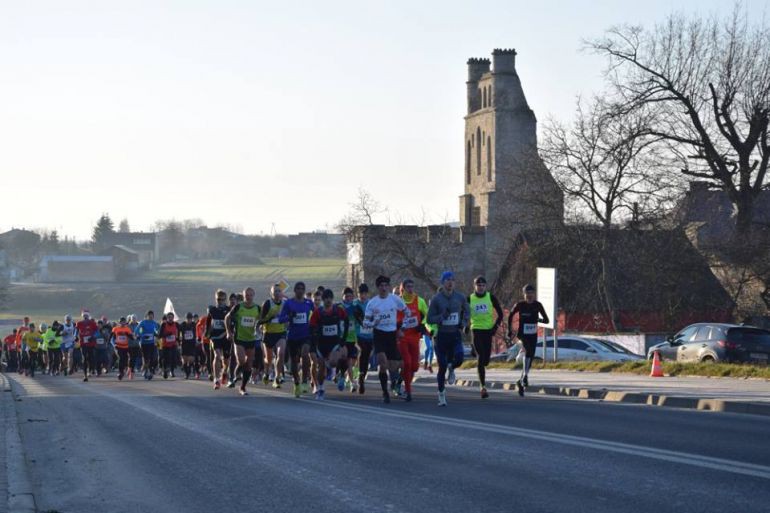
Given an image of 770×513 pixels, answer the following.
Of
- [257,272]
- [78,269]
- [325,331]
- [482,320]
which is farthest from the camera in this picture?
[78,269]

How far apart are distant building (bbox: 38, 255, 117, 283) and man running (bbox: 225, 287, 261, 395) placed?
150m

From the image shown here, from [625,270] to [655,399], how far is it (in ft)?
123

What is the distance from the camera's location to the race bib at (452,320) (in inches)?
836

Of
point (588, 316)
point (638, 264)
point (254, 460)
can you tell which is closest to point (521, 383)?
point (254, 460)

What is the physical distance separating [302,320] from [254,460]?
10.7 metres

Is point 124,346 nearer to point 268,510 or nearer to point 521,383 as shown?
point 521,383

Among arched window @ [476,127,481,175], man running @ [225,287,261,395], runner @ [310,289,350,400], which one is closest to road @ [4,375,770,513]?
runner @ [310,289,350,400]

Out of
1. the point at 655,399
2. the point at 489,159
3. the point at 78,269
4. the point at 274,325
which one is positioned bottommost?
the point at 655,399

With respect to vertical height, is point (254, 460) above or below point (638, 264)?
below

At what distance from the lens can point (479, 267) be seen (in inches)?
3893

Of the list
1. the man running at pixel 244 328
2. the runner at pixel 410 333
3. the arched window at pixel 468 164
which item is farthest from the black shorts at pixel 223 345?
the arched window at pixel 468 164

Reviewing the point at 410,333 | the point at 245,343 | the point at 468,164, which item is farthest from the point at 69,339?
the point at 468,164

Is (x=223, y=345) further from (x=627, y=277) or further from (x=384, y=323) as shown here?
(x=627, y=277)

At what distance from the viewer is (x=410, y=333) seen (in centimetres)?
2242
